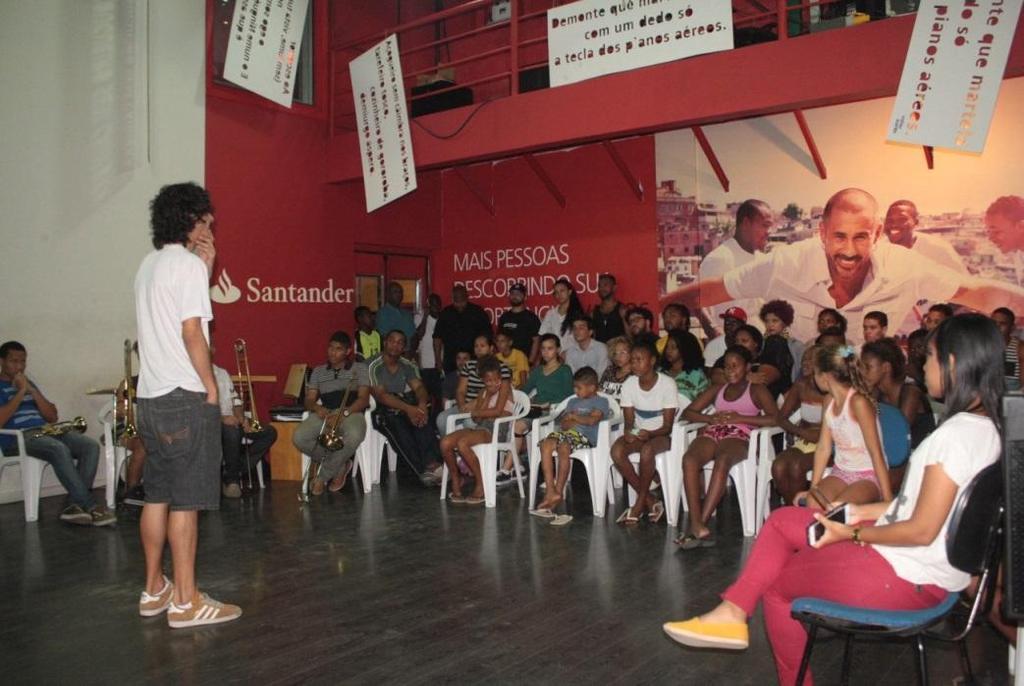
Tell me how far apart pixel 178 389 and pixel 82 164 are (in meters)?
4.64

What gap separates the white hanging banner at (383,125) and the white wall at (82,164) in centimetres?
150

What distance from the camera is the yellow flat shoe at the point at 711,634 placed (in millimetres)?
2498

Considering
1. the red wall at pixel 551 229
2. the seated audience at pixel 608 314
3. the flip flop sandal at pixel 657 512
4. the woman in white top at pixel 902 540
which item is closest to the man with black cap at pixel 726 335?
the seated audience at pixel 608 314

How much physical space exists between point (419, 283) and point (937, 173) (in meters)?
5.60

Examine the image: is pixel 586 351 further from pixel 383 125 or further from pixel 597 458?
pixel 383 125

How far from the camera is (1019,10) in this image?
505 centimetres

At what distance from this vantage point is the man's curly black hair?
355 centimetres

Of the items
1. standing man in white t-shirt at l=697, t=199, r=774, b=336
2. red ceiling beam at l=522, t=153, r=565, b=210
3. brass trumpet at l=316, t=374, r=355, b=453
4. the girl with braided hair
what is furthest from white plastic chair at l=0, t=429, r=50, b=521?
standing man in white t-shirt at l=697, t=199, r=774, b=336

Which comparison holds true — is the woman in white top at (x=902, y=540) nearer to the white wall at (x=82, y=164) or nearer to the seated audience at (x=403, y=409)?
the seated audience at (x=403, y=409)

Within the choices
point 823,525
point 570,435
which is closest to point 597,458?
point 570,435

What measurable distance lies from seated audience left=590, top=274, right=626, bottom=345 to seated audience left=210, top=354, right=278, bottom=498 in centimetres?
306

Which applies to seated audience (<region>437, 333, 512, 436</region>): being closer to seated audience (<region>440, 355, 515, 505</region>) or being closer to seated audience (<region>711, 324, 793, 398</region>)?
seated audience (<region>440, 355, 515, 505</region>)

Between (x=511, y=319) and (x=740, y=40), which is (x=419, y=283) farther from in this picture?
(x=740, y=40)

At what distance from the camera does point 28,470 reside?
Answer: 603cm
